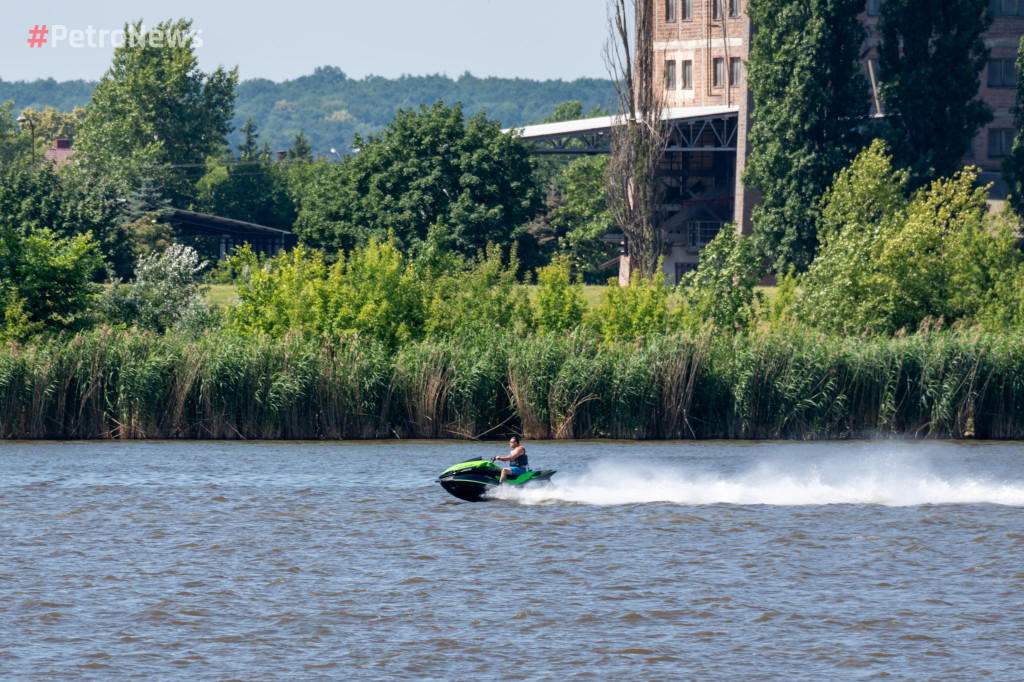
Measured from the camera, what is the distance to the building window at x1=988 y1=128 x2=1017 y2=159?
3477 inches

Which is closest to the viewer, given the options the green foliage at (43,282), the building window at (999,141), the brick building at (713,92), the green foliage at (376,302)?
the green foliage at (376,302)

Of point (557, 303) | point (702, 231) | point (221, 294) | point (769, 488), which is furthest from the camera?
point (702, 231)

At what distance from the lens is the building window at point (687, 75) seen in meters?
92.5

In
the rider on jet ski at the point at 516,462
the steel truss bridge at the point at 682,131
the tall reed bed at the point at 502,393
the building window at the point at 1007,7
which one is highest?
the building window at the point at 1007,7

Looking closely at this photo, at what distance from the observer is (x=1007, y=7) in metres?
86.6

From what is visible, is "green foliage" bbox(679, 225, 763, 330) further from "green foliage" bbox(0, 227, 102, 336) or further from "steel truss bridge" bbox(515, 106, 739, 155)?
"steel truss bridge" bbox(515, 106, 739, 155)

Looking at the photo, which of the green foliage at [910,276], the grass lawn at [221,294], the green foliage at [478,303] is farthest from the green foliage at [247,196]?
the green foliage at [910,276]

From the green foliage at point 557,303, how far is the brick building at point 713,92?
34852 millimetres

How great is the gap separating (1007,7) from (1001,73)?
12.9 feet

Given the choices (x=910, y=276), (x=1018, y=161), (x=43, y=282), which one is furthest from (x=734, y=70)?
(x=43, y=282)

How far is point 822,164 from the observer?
70125 mm

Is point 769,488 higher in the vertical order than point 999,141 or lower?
lower

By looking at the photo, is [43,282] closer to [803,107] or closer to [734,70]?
[803,107]

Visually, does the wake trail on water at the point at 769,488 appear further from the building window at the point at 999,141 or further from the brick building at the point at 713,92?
the building window at the point at 999,141
